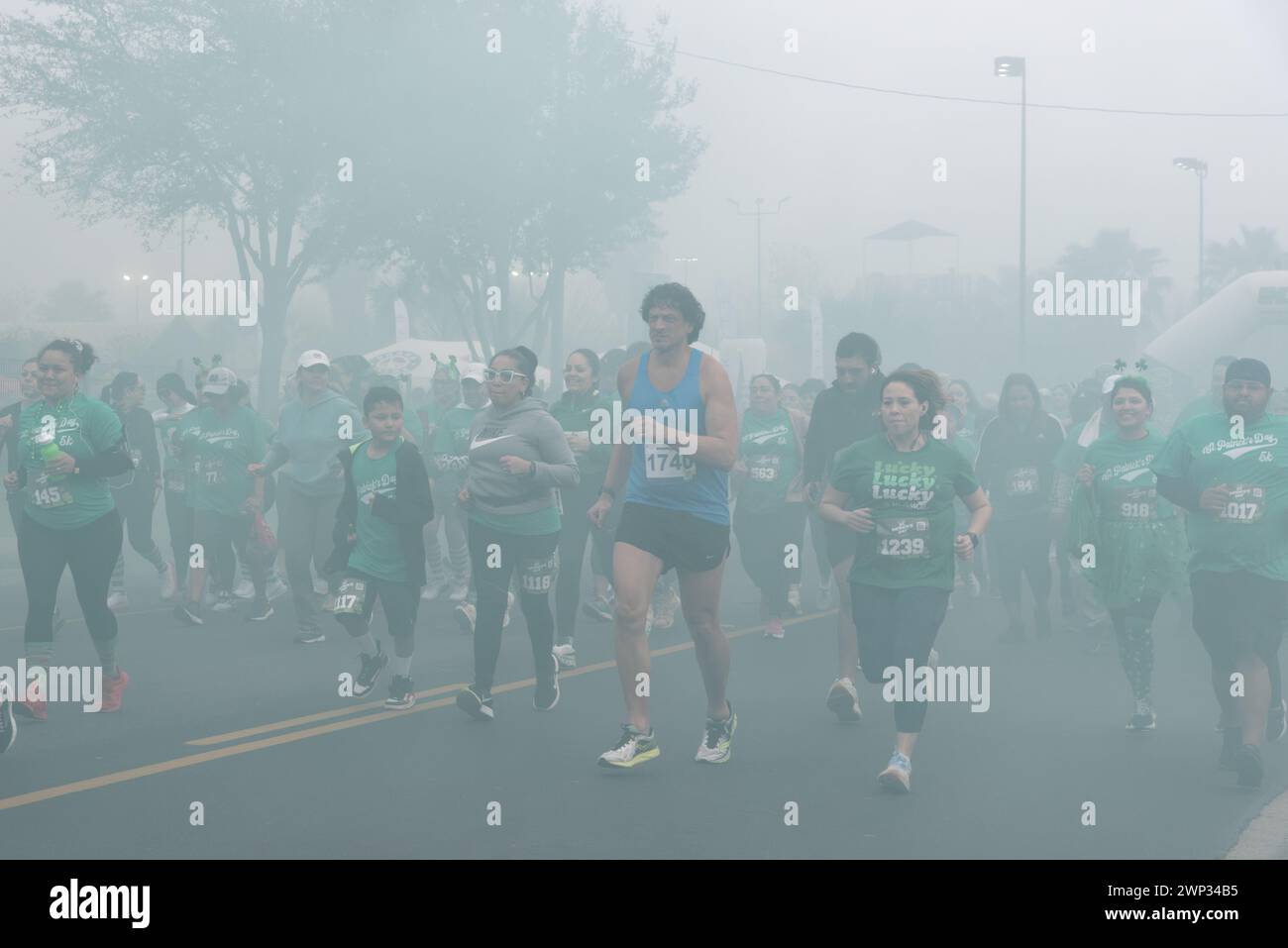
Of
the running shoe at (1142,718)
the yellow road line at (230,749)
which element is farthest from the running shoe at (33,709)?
the running shoe at (1142,718)

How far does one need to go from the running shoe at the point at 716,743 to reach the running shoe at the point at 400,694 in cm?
200

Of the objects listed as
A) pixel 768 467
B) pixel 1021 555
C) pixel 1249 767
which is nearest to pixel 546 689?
pixel 1249 767

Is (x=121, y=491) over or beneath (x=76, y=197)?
beneath

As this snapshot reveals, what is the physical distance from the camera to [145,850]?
5.60 m

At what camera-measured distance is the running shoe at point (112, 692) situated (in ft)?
27.7

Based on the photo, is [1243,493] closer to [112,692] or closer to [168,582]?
[112,692]

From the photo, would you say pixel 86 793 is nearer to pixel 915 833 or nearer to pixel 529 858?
pixel 529 858

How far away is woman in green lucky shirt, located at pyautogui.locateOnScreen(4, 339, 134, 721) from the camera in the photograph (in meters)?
8.12

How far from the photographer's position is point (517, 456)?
8.32 meters

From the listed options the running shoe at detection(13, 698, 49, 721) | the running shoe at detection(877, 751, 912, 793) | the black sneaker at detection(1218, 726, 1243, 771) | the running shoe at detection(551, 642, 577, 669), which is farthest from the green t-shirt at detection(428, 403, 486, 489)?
the black sneaker at detection(1218, 726, 1243, 771)

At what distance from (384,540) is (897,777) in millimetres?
3309

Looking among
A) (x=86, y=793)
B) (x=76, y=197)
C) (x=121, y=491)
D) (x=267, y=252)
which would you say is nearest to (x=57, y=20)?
(x=76, y=197)

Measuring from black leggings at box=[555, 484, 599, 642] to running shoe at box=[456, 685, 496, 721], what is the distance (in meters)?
2.02
